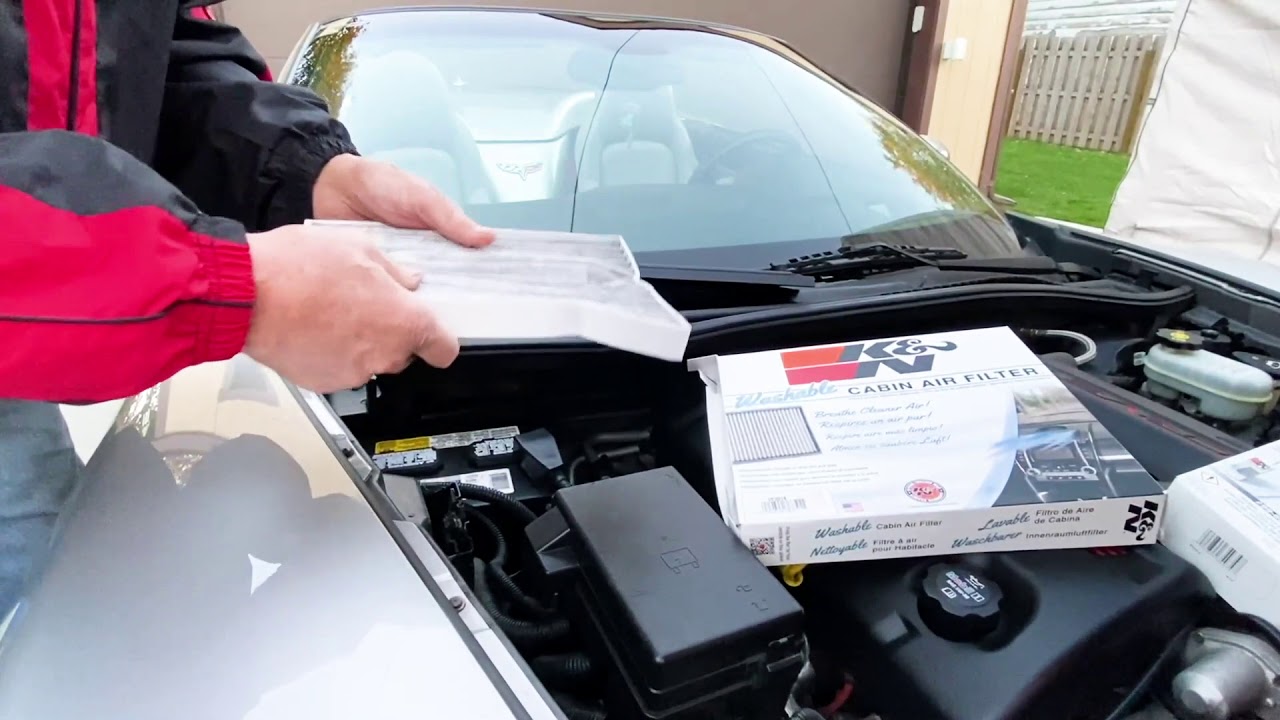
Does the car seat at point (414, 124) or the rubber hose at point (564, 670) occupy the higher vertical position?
the car seat at point (414, 124)

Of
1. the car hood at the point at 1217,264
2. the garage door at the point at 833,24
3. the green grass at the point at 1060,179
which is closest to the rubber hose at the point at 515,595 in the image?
the car hood at the point at 1217,264

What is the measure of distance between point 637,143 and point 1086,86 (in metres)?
7.21

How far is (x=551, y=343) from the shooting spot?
97 cm

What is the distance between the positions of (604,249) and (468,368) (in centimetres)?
24

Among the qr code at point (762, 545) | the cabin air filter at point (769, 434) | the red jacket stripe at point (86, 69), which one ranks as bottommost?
the qr code at point (762, 545)

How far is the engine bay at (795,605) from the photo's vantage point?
638 millimetres

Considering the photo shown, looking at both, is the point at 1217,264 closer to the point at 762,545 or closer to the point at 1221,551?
the point at 1221,551

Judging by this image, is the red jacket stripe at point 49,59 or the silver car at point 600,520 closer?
the silver car at point 600,520

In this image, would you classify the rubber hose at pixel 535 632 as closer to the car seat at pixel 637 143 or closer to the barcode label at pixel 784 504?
the barcode label at pixel 784 504

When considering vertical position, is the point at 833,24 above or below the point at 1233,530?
above

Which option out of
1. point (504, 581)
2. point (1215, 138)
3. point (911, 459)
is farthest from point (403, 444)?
point (1215, 138)

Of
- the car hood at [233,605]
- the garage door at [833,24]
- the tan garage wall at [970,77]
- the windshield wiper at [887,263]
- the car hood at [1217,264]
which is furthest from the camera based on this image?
the tan garage wall at [970,77]

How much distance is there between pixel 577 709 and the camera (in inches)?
28.9

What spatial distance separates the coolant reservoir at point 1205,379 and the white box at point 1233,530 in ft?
1.02
